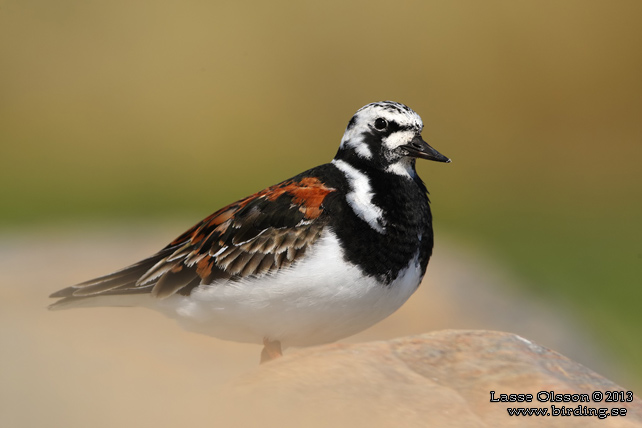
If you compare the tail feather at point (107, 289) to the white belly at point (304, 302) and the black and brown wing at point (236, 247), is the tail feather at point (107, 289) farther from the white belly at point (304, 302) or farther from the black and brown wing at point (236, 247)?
the white belly at point (304, 302)

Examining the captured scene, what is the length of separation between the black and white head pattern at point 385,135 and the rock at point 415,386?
1093 millimetres

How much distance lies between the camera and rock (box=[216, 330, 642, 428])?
3.87m

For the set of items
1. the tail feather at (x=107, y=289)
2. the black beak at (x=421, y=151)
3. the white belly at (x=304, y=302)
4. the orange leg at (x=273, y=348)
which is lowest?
the orange leg at (x=273, y=348)

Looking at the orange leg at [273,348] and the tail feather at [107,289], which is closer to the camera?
the orange leg at [273,348]

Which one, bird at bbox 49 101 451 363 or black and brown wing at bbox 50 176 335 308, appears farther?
black and brown wing at bbox 50 176 335 308

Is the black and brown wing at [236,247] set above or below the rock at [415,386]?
above

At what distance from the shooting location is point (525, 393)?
426 cm

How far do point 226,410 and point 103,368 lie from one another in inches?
27.4

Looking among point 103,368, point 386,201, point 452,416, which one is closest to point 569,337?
point 386,201

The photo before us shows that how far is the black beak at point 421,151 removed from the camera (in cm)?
509

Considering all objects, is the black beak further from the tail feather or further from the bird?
the tail feather

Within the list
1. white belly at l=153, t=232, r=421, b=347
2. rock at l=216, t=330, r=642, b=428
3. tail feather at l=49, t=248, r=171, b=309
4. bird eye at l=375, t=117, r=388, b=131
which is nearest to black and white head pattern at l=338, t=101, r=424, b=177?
bird eye at l=375, t=117, r=388, b=131

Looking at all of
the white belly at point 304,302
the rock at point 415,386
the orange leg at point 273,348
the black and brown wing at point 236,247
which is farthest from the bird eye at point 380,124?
the orange leg at point 273,348

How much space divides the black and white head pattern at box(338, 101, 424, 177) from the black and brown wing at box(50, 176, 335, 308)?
356 mm
